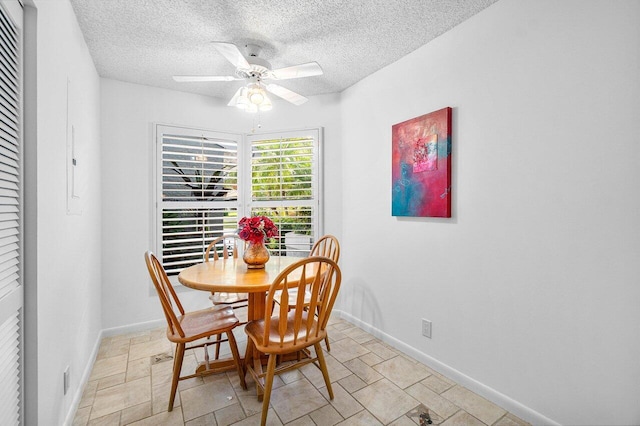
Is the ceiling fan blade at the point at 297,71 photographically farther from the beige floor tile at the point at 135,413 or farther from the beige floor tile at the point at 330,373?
the beige floor tile at the point at 135,413

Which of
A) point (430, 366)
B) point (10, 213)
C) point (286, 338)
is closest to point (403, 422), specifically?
point (430, 366)

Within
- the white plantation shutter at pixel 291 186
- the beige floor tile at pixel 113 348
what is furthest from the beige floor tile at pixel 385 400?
the beige floor tile at pixel 113 348

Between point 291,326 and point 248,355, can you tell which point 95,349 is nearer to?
point 248,355

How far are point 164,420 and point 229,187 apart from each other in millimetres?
2286

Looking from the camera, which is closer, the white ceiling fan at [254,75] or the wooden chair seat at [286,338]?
the wooden chair seat at [286,338]

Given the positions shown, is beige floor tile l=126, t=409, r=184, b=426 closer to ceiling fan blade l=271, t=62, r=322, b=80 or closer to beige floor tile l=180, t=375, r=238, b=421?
beige floor tile l=180, t=375, r=238, b=421

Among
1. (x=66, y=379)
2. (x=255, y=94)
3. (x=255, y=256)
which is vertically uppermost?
(x=255, y=94)

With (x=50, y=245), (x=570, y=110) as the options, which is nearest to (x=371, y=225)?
(x=570, y=110)

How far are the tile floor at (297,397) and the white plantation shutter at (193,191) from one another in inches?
41.8

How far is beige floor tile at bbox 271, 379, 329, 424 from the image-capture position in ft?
5.71

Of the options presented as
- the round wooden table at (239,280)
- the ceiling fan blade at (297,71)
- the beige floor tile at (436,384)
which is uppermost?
the ceiling fan blade at (297,71)

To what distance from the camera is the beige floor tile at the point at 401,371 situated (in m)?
2.07

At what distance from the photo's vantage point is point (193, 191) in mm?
3225

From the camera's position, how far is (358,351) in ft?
8.21
